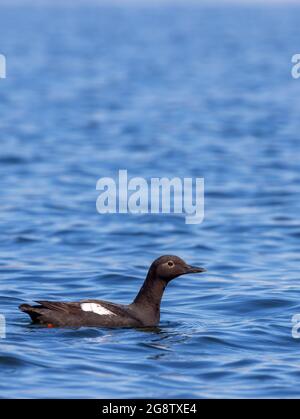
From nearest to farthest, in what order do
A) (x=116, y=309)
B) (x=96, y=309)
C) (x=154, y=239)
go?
1. (x=96, y=309)
2. (x=116, y=309)
3. (x=154, y=239)

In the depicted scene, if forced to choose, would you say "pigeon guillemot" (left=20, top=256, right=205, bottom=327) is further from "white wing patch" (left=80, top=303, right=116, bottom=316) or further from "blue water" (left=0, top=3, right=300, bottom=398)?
"blue water" (left=0, top=3, right=300, bottom=398)

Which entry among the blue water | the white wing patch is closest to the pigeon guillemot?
the white wing patch

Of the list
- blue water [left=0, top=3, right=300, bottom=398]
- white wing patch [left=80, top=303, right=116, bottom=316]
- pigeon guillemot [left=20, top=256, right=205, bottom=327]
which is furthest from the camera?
white wing patch [left=80, top=303, right=116, bottom=316]

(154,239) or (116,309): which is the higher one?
(154,239)

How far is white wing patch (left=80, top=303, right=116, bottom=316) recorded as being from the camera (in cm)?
1582

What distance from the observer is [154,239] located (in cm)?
2380

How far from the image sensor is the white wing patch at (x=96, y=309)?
15822 millimetres

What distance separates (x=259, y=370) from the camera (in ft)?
46.6

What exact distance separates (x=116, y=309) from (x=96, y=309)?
31 cm

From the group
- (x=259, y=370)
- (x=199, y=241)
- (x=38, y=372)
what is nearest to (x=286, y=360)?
(x=259, y=370)

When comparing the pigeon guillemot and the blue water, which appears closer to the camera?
the blue water

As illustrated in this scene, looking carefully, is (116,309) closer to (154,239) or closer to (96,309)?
(96,309)

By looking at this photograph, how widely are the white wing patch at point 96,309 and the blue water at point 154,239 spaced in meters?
0.23

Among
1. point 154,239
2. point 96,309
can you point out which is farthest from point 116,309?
point 154,239
